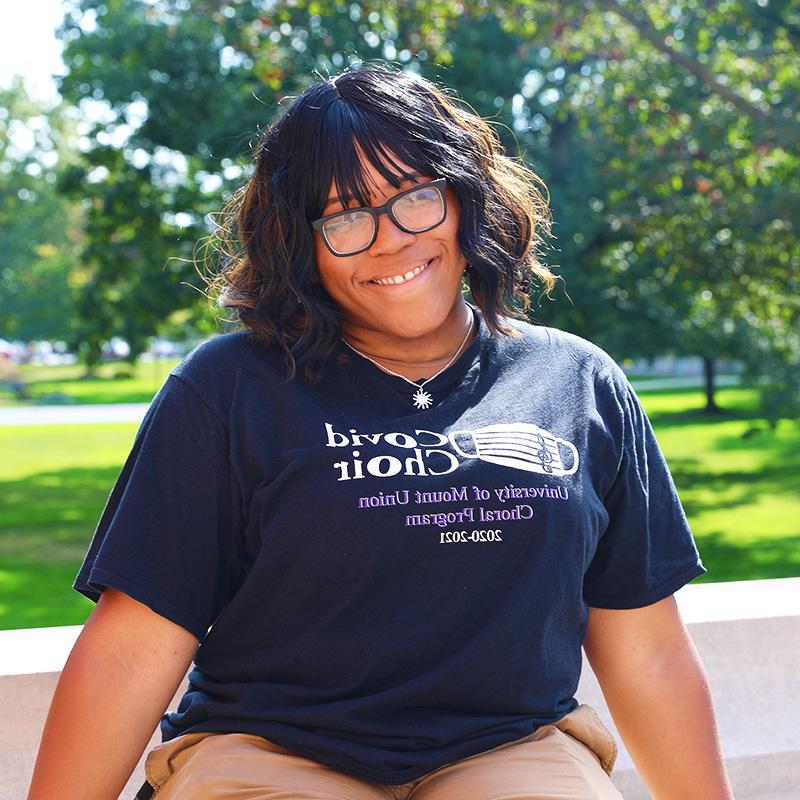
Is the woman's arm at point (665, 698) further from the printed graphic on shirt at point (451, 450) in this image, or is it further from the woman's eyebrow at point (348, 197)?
the woman's eyebrow at point (348, 197)

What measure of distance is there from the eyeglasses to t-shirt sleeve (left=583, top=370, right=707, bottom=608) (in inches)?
18.1

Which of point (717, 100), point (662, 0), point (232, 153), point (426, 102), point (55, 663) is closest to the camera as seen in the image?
point (426, 102)

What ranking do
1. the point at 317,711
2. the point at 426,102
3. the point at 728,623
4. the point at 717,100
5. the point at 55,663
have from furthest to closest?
1. the point at 717,100
2. the point at 728,623
3. the point at 55,663
4. the point at 426,102
5. the point at 317,711

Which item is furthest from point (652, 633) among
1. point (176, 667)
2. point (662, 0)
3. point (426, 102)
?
point (662, 0)

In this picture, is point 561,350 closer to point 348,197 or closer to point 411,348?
point 411,348

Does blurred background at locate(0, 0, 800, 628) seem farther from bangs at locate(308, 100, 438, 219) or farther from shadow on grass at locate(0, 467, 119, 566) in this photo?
bangs at locate(308, 100, 438, 219)

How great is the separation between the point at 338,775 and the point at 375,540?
14.7 inches

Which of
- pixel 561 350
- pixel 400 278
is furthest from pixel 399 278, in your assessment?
pixel 561 350

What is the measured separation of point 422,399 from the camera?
204 centimetres

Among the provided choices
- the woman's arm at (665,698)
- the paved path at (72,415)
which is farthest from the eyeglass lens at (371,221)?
the paved path at (72,415)

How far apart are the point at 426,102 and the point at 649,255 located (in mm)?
12787

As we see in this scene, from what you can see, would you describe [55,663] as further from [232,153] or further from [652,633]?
[232,153]

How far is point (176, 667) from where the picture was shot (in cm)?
189

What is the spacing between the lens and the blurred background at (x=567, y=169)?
10844 millimetres
